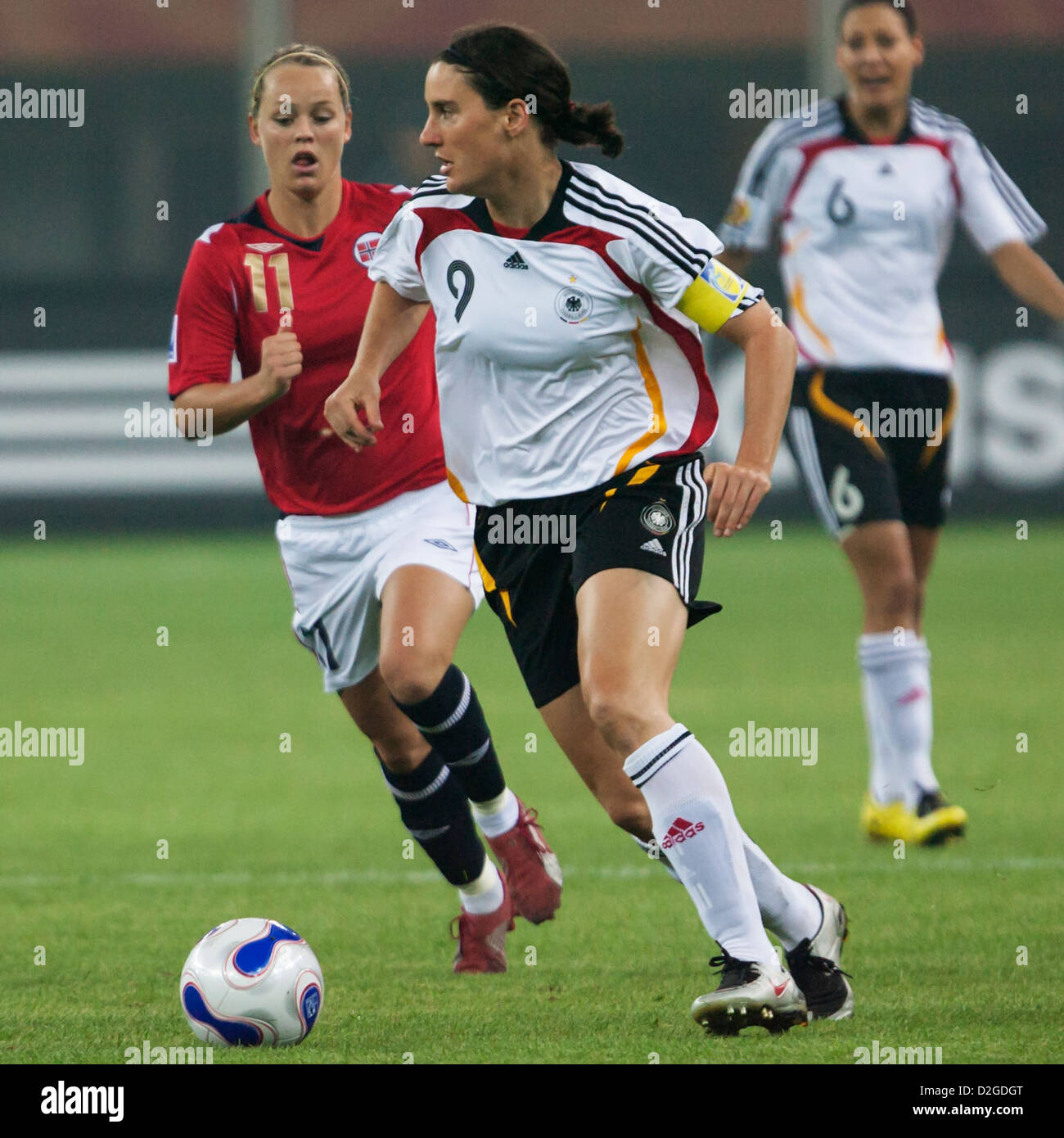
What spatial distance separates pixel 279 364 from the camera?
512cm

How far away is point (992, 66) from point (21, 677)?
13017mm

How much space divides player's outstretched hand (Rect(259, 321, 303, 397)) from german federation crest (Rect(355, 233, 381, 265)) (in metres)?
0.49

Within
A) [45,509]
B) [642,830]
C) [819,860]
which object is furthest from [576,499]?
[45,509]

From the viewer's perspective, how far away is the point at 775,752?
329 inches

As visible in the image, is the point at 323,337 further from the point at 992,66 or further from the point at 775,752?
the point at 992,66

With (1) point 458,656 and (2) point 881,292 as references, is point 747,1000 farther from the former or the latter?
(1) point 458,656

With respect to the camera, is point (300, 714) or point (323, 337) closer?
point (323, 337)

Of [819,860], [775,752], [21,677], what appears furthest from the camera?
[21,677]

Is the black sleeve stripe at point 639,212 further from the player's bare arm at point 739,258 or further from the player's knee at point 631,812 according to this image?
the player's bare arm at point 739,258

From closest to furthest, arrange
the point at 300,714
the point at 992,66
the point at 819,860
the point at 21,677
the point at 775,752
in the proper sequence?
the point at 819,860, the point at 775,752, the point at 300,714, the point at 21,677, the point at 992,66

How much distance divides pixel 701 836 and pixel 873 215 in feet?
12.0

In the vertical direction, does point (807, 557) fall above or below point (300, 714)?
below
